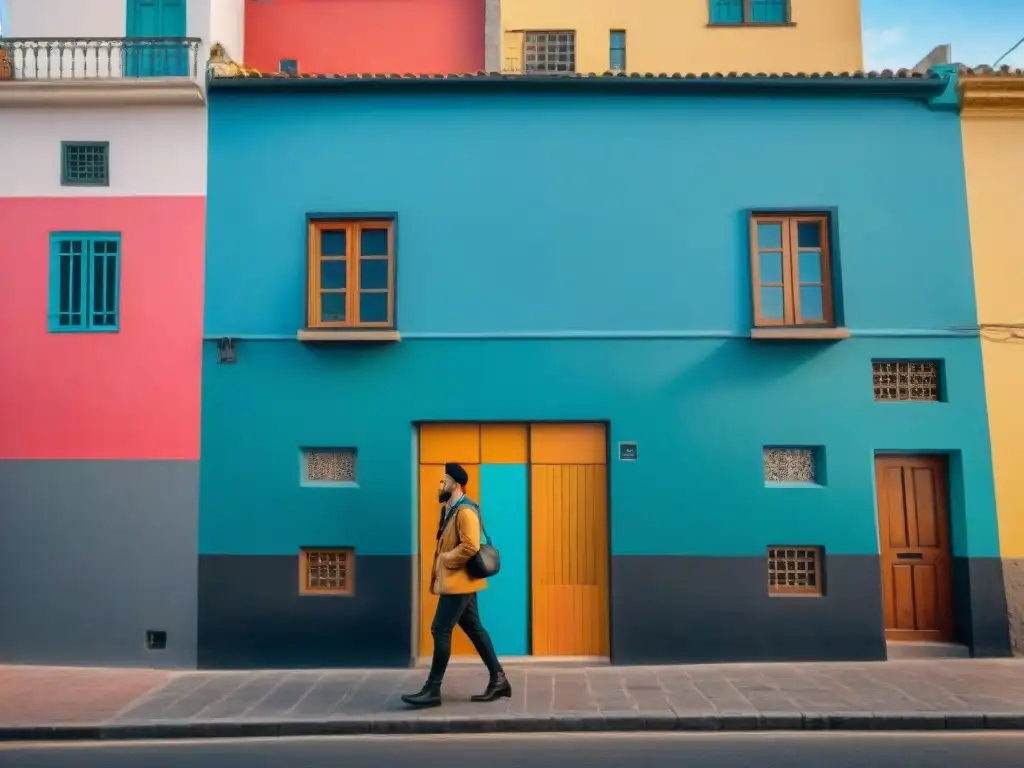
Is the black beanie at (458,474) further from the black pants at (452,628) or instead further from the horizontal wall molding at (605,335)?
the horizontal wall molding at (605,335)

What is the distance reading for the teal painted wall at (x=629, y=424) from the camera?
9227 millimetres

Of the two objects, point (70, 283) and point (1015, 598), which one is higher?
point (70, 283)

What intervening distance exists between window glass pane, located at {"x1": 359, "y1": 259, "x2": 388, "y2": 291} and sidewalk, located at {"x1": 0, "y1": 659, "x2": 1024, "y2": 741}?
4376 millimetres

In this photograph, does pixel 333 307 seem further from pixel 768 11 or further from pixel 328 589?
Result: pixel 768 11

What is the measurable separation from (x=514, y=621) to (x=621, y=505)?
1.80 meters

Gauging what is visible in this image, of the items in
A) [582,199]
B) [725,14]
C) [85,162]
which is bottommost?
[582,199]

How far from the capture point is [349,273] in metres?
9.53

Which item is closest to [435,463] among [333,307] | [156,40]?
[333,307]

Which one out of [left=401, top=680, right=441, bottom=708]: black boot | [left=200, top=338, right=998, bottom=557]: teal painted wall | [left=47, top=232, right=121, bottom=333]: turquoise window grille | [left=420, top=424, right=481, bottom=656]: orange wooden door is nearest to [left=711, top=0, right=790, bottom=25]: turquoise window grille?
[left=200, top=338, right=998, bottom=557]: teal painted wall

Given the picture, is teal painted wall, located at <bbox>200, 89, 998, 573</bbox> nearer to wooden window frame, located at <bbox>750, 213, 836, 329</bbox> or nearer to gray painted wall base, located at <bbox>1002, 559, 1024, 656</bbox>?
wooden window frame, located at <bbox>750, 213, 836, 329</bbox>

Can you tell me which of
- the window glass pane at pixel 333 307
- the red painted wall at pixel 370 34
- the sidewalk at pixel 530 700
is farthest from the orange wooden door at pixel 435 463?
the red painted wall at pixel 370 34

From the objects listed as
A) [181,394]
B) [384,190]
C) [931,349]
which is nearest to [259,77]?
[384,190]

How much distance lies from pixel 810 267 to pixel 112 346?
27.1 feet

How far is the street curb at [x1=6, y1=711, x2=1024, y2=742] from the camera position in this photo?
22.4 ft
